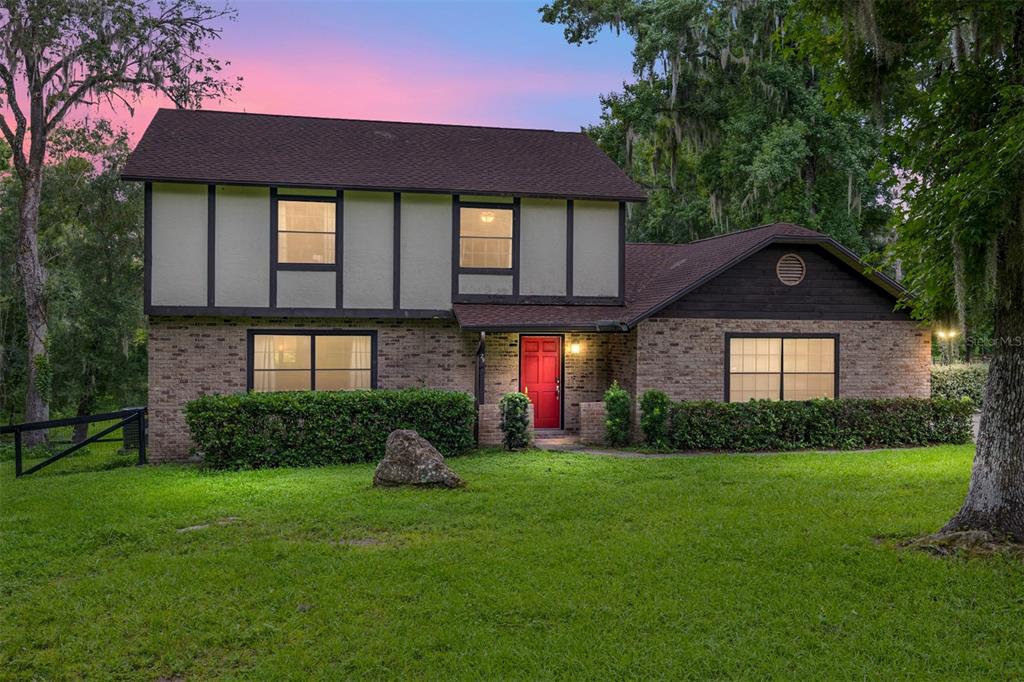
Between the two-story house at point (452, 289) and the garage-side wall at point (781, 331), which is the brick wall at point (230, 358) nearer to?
the two-story house at point (452, 289)

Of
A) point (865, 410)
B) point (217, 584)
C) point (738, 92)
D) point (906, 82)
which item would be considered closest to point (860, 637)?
point (217, 584)

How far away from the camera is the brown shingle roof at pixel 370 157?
14766 millimetres

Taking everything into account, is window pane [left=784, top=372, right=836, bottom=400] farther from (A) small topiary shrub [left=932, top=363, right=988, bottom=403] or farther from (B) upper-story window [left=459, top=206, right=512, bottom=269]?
(A) small topiary shrub [left=932, top=363, right=988, bottom=403]

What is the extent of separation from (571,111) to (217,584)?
107057mm

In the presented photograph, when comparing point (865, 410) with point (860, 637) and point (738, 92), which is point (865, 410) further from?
point (738, 92)

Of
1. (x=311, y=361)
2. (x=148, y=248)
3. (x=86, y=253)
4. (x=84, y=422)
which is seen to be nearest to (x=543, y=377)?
(x=311, y=361)

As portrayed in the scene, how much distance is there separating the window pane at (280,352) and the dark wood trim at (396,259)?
6.41 feet

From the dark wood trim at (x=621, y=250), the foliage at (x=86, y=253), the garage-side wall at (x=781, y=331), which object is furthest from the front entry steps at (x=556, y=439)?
the foliage at (x=86, y=253)

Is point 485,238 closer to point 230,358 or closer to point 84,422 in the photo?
point 230,358

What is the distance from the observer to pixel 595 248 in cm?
1648

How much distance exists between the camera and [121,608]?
5.91 meters

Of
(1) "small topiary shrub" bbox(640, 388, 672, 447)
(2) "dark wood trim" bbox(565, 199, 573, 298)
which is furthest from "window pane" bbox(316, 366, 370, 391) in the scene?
(1) "small topiary shrub" bbox(640, 388, 672, 447)

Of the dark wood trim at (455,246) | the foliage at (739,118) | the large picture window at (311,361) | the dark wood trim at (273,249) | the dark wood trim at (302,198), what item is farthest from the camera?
the foliage at (739,118)

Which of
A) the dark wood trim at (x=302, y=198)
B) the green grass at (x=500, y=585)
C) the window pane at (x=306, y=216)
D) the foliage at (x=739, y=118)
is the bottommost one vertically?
the green grass at (x=500, y=585)
